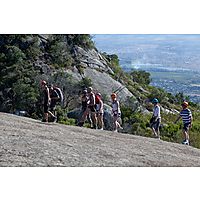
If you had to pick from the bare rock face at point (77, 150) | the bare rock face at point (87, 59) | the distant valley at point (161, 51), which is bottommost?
the bare rock face at point (77, 150)

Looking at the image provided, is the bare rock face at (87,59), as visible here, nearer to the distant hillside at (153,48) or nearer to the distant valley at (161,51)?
the distant valley at (161,51)

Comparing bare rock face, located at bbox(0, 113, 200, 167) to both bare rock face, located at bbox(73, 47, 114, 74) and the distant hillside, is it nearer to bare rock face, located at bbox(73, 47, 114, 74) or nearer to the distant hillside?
bare rock face, located at bbox(73, 47, 114, 74)

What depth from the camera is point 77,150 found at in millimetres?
6980

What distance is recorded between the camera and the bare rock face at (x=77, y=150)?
5982mm

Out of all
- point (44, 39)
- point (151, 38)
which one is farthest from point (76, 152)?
point (151, 38)

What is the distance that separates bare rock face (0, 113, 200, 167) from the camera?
598cm

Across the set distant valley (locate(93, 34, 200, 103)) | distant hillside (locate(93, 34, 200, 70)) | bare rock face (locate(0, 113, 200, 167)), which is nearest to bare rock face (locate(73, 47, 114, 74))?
bare rock face (locate(0, 113, 200, 167))

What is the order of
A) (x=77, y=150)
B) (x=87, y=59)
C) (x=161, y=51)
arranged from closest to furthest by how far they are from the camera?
(x=77, y=150) → (x=87, y=59) → (x=161, y=51)

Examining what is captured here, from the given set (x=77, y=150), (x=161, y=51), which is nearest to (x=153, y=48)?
(x=161, y=51)

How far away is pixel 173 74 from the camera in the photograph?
138000 millimetres

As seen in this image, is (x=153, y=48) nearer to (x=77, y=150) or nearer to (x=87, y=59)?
(x=87, y=59)

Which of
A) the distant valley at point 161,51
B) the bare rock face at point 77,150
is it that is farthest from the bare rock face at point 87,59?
the distant valley at point 161,51

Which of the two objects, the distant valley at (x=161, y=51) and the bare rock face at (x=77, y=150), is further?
the distant valley at (x=161, y=51)

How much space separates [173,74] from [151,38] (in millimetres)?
30375
